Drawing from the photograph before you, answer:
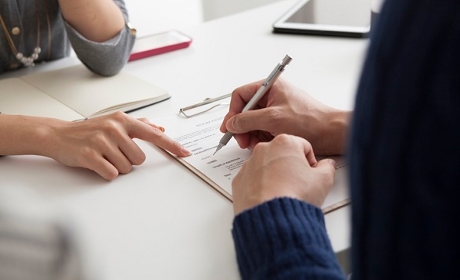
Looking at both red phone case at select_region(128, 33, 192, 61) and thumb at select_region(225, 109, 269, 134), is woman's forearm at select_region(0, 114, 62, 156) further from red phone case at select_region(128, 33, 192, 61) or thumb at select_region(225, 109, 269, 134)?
red phone case at select_region(128, 33, 192, 61)

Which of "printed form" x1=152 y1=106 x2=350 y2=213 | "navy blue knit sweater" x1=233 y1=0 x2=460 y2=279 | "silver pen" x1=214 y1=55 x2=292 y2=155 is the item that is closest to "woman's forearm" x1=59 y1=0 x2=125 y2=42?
"printed form" x1=152 y1=106 x2=350 y2=213

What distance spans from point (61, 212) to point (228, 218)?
0.67 feet

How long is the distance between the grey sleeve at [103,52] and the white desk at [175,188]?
0.15ft

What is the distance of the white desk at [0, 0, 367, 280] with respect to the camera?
736mm

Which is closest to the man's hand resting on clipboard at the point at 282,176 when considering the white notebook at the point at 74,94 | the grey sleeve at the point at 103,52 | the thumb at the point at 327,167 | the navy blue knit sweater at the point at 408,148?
the thumb at the point at 327,167

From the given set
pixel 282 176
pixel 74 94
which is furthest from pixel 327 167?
pixel 74 94

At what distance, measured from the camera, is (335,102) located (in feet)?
3.56

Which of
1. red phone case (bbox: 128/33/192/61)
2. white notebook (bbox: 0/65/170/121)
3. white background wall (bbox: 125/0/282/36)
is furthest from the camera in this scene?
white background wall (bbox: 125/0/282/36)

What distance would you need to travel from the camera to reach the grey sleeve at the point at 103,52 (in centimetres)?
128

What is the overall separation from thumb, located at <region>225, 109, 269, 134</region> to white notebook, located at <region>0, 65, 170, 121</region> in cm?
26

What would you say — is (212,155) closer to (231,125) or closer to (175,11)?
(231,125)

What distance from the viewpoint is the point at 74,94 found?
1210mm

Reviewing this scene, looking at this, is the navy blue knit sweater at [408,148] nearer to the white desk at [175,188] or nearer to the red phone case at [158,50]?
the white desk at [175,188]

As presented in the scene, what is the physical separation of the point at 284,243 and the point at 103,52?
76 centimetres
